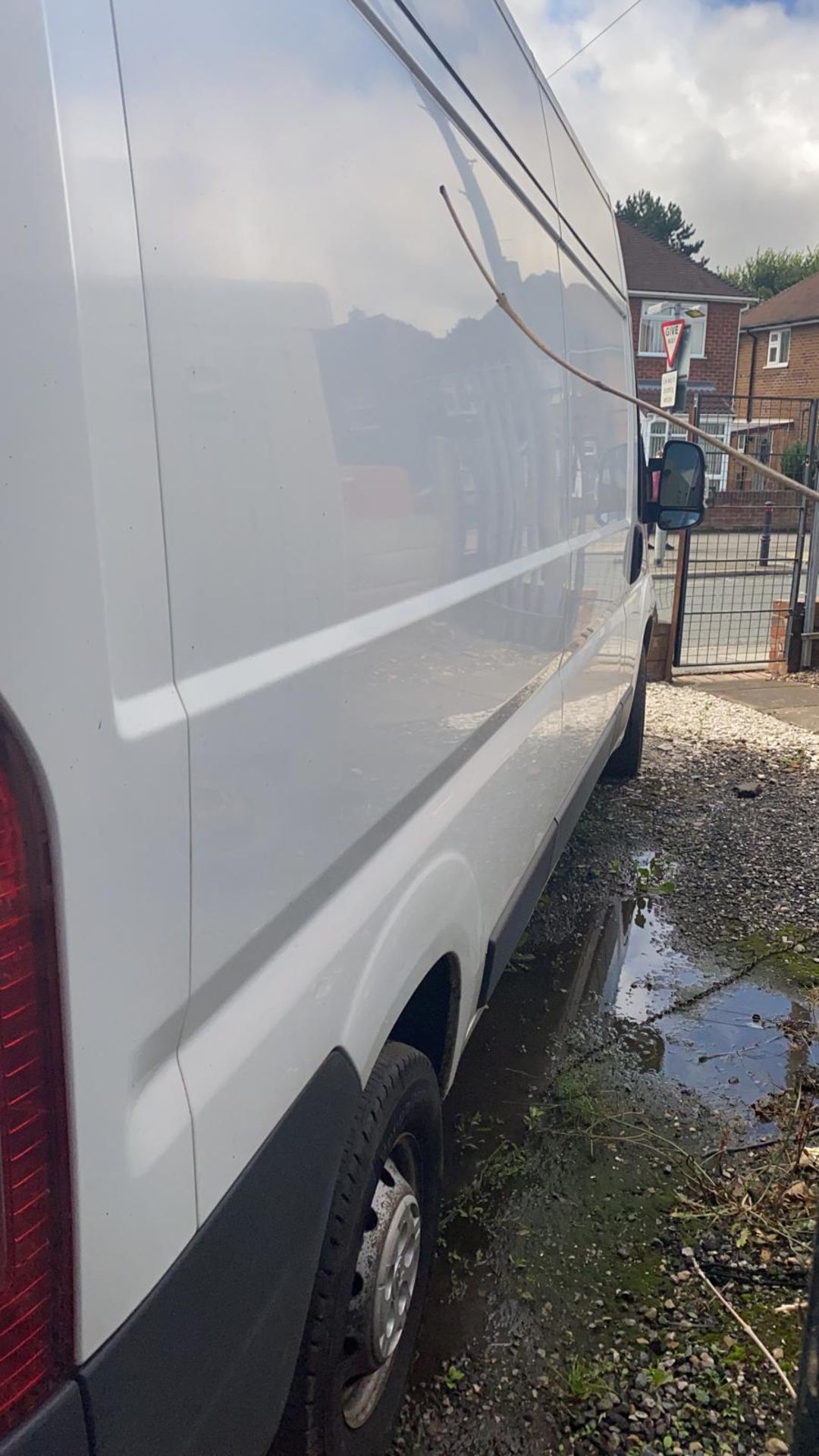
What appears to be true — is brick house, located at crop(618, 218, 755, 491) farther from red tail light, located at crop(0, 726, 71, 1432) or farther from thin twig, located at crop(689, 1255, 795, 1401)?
red tail light, located at crop(0, 726, 71, 1432)

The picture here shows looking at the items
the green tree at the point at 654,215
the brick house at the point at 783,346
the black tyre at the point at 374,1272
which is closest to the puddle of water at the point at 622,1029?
the black tyre at the point at 374,1272

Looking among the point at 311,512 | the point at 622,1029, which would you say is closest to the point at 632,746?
the point at 622,1029

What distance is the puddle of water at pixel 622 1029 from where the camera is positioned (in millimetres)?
3047

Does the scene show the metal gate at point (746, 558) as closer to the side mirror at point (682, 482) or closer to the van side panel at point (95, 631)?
the side mirror at point (682, 482)

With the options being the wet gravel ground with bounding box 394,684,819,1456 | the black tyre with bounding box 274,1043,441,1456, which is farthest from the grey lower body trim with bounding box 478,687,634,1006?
the wet gravel ground with bounding box 394,684,819,1456

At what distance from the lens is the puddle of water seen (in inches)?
120

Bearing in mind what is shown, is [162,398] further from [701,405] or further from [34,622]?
[701,405]

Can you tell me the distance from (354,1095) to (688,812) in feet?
15.3

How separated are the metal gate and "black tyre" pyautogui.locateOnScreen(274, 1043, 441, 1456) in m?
7.21

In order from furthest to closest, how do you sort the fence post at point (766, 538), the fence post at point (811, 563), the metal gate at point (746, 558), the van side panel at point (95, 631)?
the fence post at point (766, 538), the metal gate at point (746, 558), the fence post at point (811, 563), the van side panel at point (95, 631)

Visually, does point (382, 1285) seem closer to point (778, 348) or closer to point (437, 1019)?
point (437, 1019)

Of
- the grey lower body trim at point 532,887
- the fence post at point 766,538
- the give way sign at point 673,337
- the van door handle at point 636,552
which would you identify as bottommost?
the grey lower body trim at point 532,887

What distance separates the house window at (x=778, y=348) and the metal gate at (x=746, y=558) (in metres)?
28.7

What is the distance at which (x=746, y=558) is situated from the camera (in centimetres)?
995
